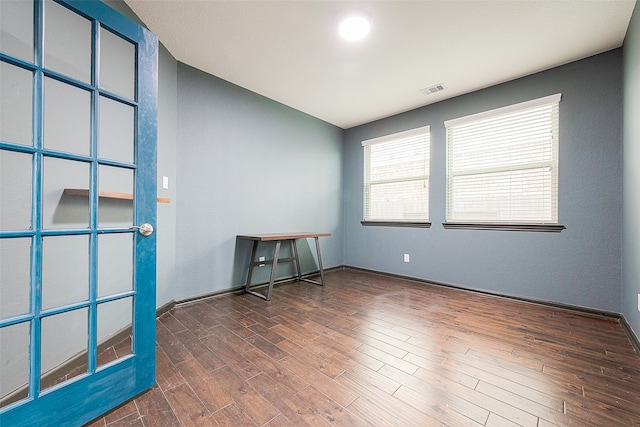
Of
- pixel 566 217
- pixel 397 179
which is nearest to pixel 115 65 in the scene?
pixel 397 179

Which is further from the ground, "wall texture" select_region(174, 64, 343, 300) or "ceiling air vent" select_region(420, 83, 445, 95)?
"ceiling air vent" select_region(420, 83, 445, 95)

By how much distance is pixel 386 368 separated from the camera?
5.08 feet

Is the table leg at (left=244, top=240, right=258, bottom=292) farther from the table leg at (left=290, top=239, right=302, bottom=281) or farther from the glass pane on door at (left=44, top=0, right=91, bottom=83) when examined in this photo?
the glass pane on door at (left=44, top=0, right=91, bottom=83)

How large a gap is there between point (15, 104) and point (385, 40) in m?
2.41

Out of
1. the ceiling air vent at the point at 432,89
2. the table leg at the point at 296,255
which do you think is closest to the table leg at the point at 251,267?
the table leg at the point at 296,255

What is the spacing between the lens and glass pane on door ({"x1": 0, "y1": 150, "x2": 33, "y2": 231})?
3.65 feet

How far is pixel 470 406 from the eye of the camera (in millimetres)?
1228

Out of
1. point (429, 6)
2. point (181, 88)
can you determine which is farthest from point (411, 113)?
point (181, 88)

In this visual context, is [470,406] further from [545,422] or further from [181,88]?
[181,88]

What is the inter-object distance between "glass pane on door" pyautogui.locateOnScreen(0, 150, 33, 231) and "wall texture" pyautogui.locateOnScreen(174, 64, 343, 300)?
53.9 inches

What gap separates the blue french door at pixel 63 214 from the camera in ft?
3.29

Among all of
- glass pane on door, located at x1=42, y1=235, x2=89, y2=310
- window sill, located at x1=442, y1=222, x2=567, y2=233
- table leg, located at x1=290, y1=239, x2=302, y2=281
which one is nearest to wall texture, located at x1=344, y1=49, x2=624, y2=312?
window sill, located at x1=442, y1=222, x2=567, y2=233

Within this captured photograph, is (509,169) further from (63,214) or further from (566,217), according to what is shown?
(63,214)

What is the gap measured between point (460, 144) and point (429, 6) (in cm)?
187
